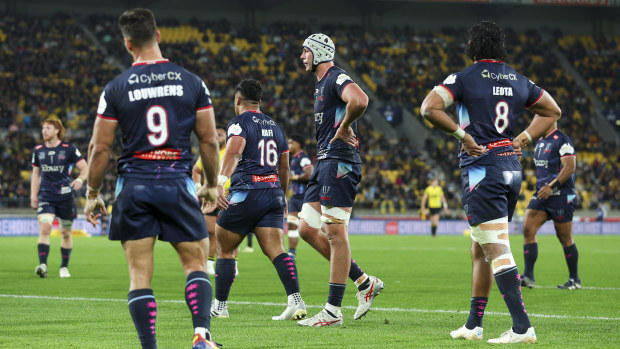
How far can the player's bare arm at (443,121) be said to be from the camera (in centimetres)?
672

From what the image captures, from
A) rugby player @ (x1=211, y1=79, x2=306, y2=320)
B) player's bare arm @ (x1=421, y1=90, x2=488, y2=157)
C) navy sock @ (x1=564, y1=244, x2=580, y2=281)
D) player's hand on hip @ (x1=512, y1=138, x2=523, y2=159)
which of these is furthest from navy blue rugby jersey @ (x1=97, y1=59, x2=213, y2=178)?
navy sock @ (x1=564, y1=244, x2=580, y2=281)

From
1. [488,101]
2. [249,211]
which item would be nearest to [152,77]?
[488,101]

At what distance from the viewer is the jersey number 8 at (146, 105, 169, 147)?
213 inches

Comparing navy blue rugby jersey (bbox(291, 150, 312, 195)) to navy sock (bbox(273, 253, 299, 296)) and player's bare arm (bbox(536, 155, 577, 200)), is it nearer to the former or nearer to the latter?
player's bare arm (bbox(536, 155, 577, 200))

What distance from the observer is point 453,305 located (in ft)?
33.2

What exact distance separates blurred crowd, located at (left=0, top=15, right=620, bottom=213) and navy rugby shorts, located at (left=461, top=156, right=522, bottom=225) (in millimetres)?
28912

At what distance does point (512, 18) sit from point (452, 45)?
5913 mm

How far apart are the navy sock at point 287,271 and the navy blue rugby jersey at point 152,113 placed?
3.36 meters

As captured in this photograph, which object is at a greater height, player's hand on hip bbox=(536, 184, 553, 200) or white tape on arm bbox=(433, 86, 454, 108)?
white tape on arm bbox=(433, 86, 454, 108)

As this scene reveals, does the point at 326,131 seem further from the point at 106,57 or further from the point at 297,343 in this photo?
the point at 106,57

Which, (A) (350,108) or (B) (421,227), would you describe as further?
(B) (421,227)

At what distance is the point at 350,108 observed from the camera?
770 cm

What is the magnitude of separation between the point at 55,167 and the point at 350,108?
8202 millimetres

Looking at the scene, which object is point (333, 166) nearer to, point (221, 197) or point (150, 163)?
point (221, 197)
